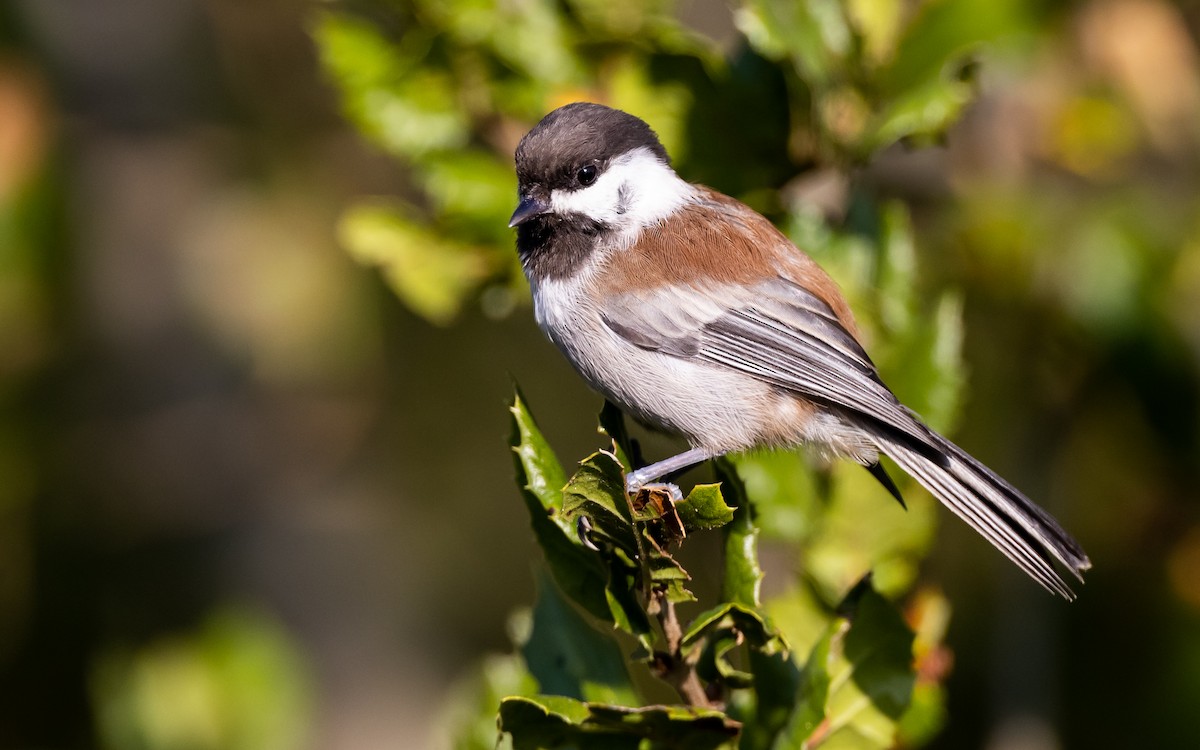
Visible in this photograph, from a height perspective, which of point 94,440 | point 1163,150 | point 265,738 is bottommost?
point 265,738

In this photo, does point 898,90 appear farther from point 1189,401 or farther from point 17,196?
point 17,196

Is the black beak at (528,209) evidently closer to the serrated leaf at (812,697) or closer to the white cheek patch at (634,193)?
the white cheek patch at (634,193)

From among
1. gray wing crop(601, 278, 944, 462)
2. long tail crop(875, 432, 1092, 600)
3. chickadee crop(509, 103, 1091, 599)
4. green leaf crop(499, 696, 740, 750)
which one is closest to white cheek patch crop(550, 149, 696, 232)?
chickadee crop(509, 103, 1091, 599)

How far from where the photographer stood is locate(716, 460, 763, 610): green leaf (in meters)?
1.87

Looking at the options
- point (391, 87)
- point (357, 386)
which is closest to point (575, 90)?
point (391, 87)

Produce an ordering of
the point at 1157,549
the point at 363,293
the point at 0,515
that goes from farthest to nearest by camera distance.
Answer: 1. the point at 363,293
2. the point at 0,515
3. the point at 1157,549

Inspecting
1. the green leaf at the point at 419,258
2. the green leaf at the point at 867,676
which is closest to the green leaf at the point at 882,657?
the green leaf at the point at 867,676

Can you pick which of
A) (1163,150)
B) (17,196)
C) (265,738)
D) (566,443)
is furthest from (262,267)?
(1163,150)

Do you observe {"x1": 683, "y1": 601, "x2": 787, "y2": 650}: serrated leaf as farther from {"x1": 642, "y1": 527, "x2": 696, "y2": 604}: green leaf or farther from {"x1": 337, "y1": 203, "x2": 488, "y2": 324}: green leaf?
{"x1": 337, "y1": 203, "x2": 488, "y2": 324}: green leaf

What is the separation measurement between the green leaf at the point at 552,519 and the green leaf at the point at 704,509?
0.65 feet

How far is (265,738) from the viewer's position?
3162mm

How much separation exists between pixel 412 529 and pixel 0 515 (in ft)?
5.46

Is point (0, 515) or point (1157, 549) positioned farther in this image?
point (0, 515)

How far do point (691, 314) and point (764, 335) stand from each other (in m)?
0.17
